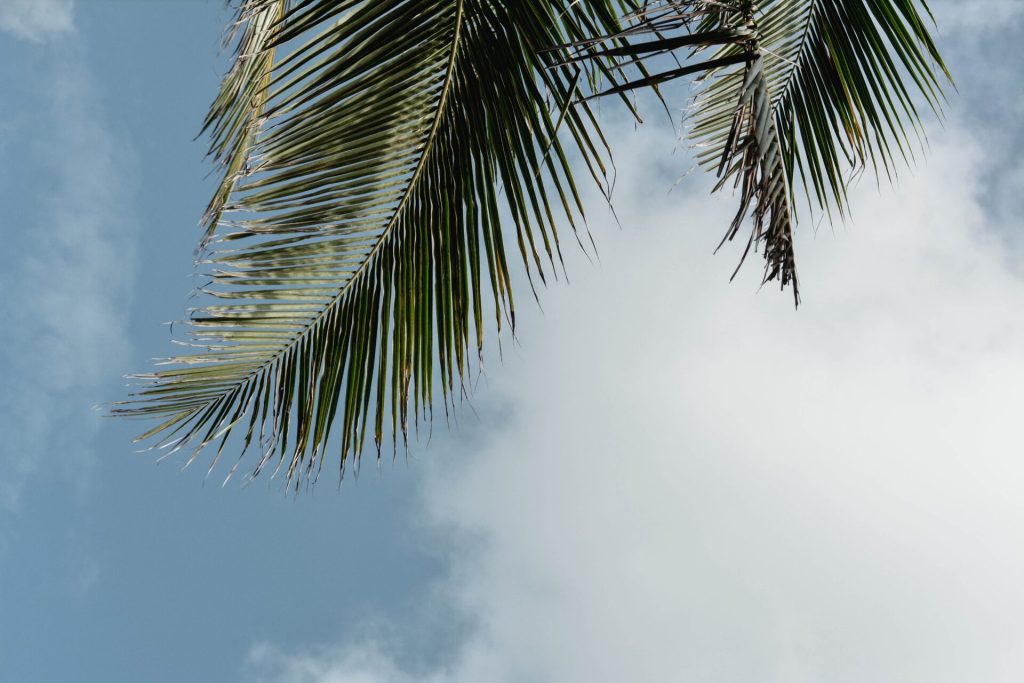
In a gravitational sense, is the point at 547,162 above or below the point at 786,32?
below

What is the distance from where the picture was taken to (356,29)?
2.06 m

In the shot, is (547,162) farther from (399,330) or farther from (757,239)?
(757,239)

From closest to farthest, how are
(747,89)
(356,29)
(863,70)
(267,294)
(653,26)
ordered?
(747,89), (653,26), (356,29), (267,294), (863,70)

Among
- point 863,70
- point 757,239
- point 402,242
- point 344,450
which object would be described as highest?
point 863,70

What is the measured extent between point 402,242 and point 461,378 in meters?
0.36

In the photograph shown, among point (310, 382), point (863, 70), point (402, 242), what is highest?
point (863, 70)

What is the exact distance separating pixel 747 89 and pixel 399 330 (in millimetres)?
995

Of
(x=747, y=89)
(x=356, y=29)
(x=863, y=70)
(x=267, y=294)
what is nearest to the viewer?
(x=747, y=89)

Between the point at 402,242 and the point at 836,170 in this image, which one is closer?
the point at 402,242

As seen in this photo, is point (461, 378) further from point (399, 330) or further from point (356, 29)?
point (356, 29)

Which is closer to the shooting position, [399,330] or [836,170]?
[399,330]

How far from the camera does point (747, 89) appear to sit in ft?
4.76

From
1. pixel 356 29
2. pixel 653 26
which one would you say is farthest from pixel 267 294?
pixel 653 26

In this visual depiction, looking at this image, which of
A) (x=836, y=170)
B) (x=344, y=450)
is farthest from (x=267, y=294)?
(x=836, y=170)
